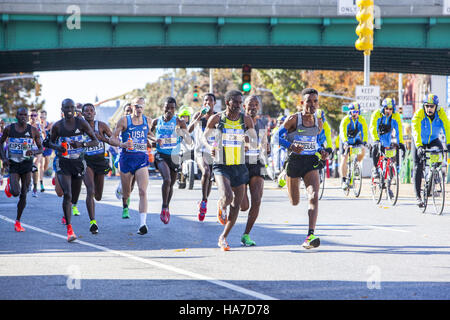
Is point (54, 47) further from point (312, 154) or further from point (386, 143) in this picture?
point (312, 154)

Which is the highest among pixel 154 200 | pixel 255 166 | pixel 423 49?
pixel 423 49

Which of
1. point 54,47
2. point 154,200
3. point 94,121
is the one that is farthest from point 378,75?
point 94,121

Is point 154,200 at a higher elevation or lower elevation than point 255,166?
lower

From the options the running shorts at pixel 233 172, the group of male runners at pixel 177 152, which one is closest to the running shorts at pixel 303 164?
the group of male runners at pixel 177 152

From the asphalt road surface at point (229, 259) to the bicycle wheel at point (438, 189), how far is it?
26cm

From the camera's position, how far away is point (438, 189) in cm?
1512

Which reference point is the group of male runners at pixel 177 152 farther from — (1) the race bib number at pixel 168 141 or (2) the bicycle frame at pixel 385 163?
(2) the bicycle frame at pixel 385 163

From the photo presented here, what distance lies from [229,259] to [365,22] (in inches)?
472

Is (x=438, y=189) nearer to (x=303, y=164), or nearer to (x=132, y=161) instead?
(x=303, y=164)

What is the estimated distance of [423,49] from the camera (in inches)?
1339

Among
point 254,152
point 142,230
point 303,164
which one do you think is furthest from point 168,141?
point 303,164

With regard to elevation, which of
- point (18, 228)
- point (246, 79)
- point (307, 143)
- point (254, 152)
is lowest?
point (18, 228)

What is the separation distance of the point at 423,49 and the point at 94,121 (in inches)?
901

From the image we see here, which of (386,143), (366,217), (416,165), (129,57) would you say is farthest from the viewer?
(129,57)
